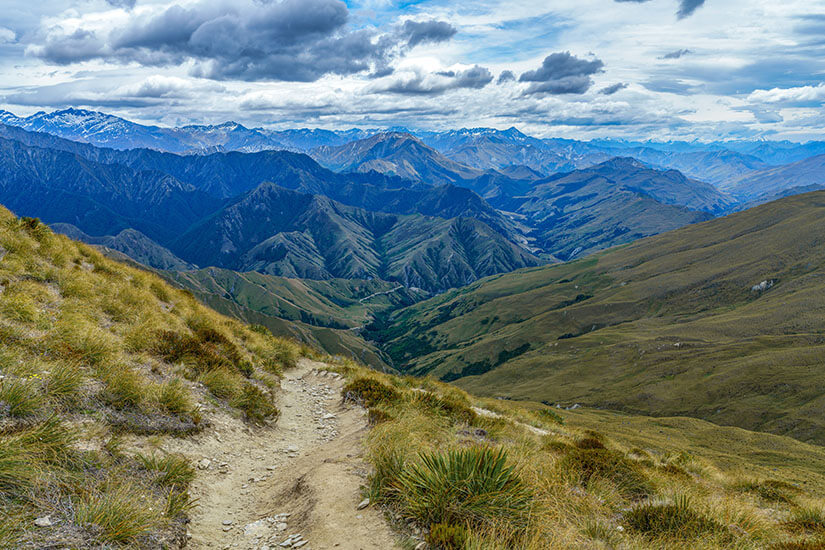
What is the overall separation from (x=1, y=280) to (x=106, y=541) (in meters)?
13.8

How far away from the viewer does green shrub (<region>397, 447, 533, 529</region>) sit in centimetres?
664

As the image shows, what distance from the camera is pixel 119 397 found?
10.6 meters

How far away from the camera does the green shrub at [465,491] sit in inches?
261

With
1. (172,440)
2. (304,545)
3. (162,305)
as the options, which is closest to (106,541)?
(304,545)

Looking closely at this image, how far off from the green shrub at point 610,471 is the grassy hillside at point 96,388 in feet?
31.5

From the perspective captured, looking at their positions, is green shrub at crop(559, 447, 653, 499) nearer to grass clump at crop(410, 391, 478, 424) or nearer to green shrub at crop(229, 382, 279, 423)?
grass clump at crop(410, 391, 478, 424)

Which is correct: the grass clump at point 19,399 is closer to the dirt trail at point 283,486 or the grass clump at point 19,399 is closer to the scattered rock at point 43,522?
the dirt trail at point 283,486

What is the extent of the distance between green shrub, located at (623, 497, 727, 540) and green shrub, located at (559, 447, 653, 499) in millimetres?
1366

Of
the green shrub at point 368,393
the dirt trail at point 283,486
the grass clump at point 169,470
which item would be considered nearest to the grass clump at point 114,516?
the dirt trail at point 283,486

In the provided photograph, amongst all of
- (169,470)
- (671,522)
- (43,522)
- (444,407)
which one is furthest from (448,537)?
(444,407)

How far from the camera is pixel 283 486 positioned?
9938mm

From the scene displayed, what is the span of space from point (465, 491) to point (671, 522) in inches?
196

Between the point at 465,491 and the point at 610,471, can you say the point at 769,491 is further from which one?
the point at 465,491

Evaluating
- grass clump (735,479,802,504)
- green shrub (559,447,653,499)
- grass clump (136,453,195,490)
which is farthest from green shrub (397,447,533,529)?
grass clump (735,479,802,504)
